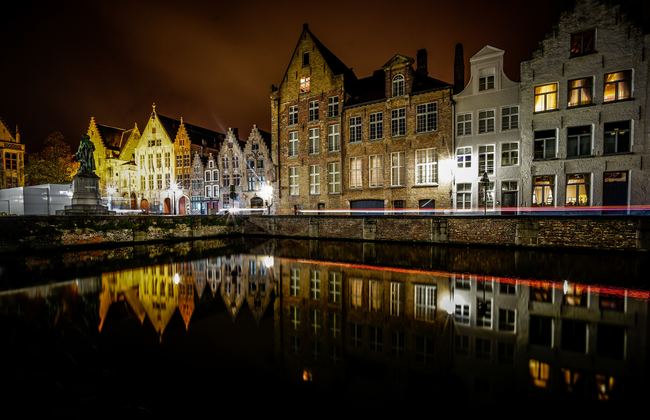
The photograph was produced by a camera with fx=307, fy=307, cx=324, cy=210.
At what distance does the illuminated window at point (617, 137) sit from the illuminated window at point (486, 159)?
19.8ft

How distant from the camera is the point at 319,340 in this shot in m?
5.18

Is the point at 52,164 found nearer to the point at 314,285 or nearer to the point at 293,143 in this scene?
the point at 293,143

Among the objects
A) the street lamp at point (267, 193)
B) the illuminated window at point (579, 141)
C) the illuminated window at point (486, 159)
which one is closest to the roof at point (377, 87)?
the illuminated window at point (486, 159)

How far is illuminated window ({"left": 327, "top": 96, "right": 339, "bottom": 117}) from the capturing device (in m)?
28.2

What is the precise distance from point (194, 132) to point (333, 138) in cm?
2421

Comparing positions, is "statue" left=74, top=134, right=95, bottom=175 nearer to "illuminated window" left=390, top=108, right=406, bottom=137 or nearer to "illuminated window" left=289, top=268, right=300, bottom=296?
"illuminated window" left=289, top=268, right=300, bottom=296

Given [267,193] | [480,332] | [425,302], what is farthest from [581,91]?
[267,193]

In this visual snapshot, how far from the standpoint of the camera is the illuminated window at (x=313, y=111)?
96.1 ft

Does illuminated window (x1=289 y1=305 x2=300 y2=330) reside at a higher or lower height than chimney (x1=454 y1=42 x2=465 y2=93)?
lower

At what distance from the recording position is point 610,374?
13.1 ft

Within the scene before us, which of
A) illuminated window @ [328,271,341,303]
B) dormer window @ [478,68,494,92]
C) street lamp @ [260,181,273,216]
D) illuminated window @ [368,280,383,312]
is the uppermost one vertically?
dormer window @ [478,68,494,92]

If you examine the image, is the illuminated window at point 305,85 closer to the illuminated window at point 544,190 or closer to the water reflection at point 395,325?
the illuminated window at point 544,190

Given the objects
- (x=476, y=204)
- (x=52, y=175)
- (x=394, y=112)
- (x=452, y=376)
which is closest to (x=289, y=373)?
(x=452, y=376)

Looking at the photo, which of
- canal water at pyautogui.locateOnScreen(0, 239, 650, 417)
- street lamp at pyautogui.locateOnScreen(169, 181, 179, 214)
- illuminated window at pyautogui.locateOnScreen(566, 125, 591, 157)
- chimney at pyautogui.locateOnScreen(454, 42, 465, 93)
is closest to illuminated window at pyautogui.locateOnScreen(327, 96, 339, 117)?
chimney at pyautogui.locateOnScreen(454, 42, 465, 93)
